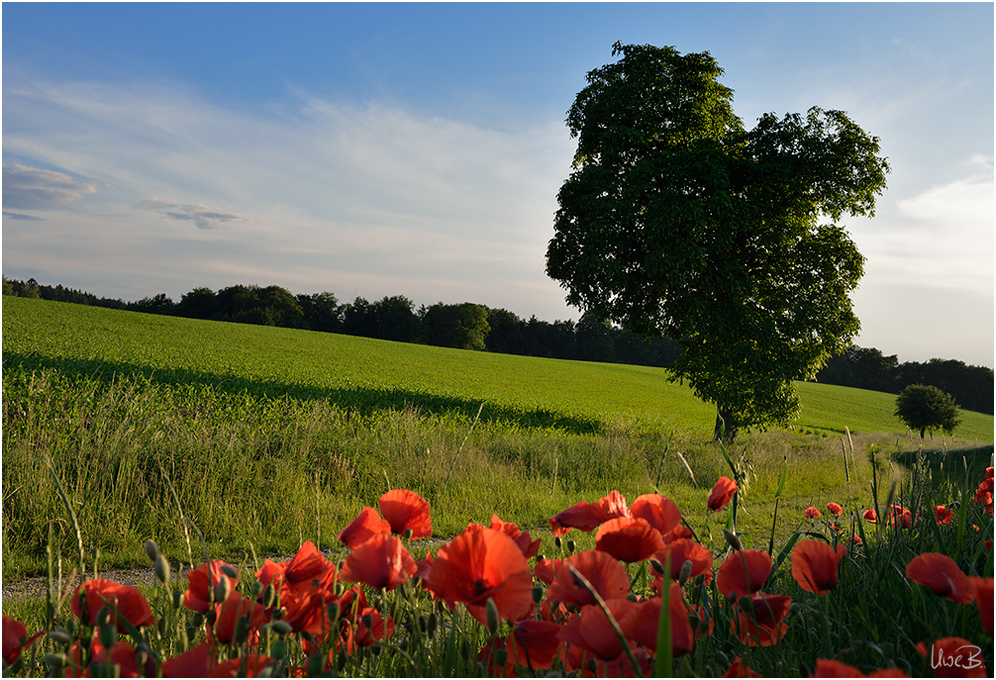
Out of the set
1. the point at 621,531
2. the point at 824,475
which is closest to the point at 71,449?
the point at 621,531

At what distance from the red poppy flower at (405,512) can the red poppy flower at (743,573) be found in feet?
2.12

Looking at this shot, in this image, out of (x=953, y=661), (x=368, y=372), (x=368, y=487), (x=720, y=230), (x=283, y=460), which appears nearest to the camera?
(x=953, y=661)

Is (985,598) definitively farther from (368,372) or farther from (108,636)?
(368,372)

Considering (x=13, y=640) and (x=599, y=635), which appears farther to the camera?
(x=13, y=640)

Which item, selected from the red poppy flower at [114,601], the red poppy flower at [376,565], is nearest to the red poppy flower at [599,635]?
the red poppy flower at [376,565]

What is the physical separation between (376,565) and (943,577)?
1.03 metres

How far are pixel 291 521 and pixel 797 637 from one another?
17.1ft

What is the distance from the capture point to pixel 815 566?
3.82 feet

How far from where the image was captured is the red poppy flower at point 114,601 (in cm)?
104

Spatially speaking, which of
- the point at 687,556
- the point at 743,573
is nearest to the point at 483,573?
the point at 687,556

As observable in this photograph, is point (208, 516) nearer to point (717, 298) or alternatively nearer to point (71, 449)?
point (71, 449)

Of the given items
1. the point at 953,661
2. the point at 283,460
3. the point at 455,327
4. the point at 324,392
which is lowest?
the point at 324,392

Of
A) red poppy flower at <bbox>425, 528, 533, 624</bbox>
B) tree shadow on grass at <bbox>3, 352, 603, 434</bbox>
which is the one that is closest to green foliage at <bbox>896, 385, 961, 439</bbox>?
tree shadow on grass at <bbox>3, 352, 603, 434</bbox>

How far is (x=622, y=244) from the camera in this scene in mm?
15148
